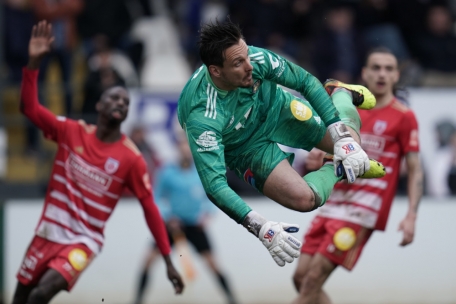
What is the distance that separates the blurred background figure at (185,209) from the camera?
11109mm

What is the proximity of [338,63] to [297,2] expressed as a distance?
1.45 metres

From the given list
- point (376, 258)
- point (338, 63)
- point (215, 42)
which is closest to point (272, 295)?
point (376, 258)

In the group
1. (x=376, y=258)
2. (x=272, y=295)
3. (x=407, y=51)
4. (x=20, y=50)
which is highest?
(x=407, y=51)

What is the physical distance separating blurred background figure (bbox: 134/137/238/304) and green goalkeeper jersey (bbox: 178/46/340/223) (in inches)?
179

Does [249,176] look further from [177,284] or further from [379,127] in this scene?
[379,127]

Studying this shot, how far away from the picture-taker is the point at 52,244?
7656 mm

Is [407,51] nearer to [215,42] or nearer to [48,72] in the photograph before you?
[48,72]

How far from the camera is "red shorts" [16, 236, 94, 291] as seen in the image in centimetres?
Result: 751

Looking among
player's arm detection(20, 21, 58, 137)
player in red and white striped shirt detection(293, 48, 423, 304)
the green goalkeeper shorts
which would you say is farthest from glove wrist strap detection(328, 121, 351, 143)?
player's arm detection(20, 21, 58, 137)

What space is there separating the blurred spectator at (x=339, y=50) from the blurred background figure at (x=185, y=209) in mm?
2493

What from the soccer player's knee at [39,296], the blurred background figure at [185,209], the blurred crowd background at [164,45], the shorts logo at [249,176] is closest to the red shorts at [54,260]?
the soccer player's knee at [39,296]

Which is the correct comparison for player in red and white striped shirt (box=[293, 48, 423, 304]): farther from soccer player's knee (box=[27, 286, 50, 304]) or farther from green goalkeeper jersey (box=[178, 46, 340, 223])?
soccer player's knee (box=[27, 286, 50, 304])

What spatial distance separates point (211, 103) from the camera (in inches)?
245

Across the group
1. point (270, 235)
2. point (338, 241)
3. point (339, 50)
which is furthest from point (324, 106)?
point (339, 50)
